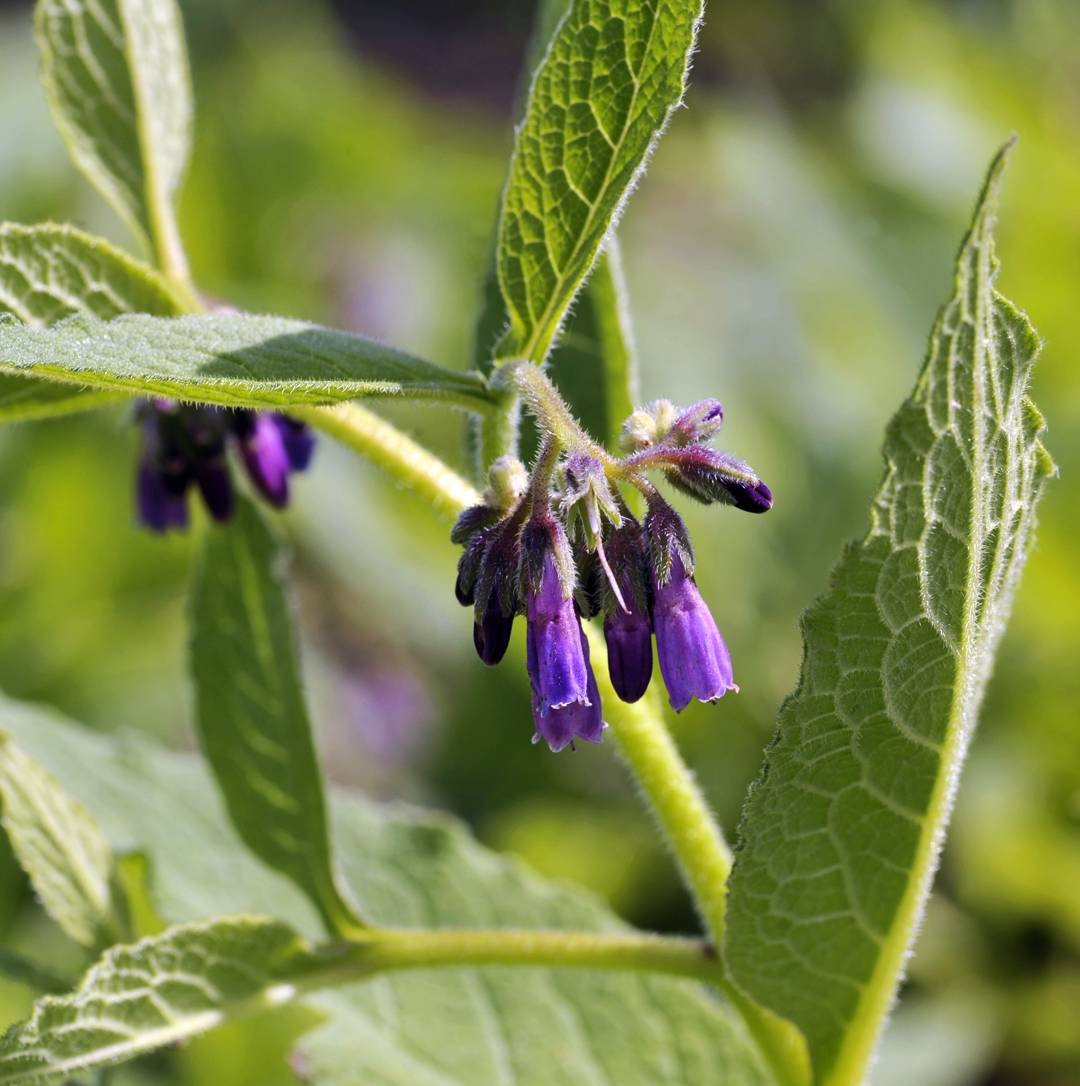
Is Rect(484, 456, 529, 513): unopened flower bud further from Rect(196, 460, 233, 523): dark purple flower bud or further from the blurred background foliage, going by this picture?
the blurred background foliage

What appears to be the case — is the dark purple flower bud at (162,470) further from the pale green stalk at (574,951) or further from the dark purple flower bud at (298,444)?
the pale green stalk at (574,951)

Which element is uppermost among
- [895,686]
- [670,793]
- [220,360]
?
[220,360]

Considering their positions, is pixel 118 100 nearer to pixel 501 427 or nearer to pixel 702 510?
pixel 501 427

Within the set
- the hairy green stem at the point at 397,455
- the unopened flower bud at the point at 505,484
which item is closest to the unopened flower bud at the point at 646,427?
the unopened flower bud at the point at 505,484

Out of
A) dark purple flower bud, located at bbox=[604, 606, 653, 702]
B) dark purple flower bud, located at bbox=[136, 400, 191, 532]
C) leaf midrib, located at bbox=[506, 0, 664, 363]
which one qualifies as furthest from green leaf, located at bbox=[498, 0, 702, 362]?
dark purple flower bud, located at bbox=[136, 400, 191, 532]

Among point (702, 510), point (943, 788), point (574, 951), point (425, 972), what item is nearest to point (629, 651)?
point (943, 788)

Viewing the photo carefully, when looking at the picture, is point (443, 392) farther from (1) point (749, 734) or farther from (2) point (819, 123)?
(2) point (819, 123)

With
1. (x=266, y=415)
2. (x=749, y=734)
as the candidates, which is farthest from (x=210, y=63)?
(x=266, y=415)

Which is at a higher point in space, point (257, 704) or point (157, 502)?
point (157, 502)
